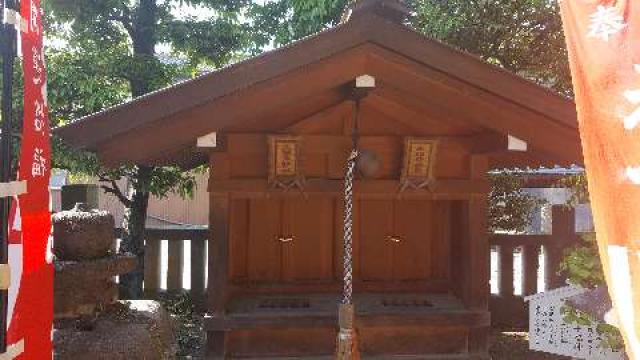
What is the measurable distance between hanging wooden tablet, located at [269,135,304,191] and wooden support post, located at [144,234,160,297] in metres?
5.17

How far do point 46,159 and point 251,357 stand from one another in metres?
3.59

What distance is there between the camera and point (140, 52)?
396 inches

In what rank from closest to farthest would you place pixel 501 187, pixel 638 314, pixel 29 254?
pixel 638 314 → pixel 29 254 → pixel 501 187

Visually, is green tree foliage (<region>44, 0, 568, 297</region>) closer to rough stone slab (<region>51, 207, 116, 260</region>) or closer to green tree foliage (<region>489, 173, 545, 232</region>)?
green tree foliage (<region>489, 173, 545, 232</region>)

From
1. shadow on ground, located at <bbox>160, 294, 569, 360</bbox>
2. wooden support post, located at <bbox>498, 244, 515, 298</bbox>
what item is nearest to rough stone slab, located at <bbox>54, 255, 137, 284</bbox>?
shadow on ground, located at <bbox>160, 294, 569, 360</bbox>

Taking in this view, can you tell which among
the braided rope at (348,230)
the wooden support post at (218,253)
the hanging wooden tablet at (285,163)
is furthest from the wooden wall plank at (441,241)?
the wooden support post at (218,253)

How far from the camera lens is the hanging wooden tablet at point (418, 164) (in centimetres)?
603

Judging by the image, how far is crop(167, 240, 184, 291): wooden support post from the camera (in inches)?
404

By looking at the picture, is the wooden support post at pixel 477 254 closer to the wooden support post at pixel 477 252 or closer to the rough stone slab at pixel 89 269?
the wooden support post at pixel 477 252

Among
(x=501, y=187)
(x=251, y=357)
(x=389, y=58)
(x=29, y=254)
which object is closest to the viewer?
(x=29, y=254)

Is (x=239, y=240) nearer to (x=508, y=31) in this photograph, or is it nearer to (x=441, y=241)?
(x=441, y=241)

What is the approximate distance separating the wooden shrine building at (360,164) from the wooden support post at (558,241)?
2.94m

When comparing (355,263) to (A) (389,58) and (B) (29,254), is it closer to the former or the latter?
(A) (389,58)

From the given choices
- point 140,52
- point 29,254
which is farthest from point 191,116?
point 140,52
